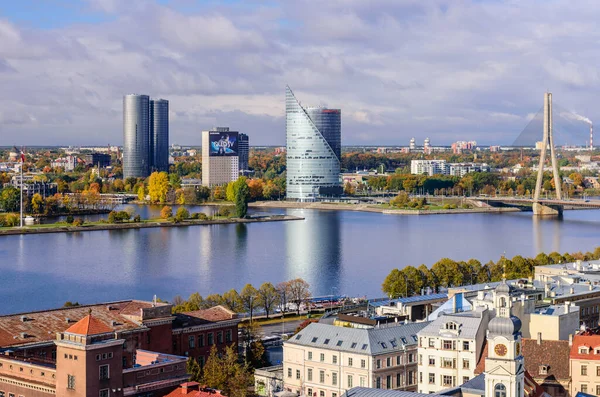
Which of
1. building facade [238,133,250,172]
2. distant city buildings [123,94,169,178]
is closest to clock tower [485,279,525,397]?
distant city buildings [123,94,169,178]

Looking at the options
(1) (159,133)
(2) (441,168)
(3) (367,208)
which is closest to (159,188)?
(3) (367,208)

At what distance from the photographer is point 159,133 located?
166 feet

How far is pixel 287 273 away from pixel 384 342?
7627 millimetres

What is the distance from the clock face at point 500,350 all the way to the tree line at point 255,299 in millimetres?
5361

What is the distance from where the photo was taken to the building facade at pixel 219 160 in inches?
1683

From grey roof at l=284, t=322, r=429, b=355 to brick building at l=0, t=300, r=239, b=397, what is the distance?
35.4 inches

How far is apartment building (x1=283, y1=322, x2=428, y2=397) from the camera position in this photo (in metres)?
8.16

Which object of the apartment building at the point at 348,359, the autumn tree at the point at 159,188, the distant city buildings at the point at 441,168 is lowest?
the apartment building at the point at 348,359

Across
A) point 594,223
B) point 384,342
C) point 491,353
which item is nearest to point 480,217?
point 594,223

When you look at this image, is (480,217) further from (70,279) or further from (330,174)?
(70,279)

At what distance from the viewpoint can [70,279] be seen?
15266 mm

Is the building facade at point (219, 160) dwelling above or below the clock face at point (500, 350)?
above

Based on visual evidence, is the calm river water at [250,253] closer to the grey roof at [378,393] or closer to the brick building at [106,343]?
the brick building at [106,343]

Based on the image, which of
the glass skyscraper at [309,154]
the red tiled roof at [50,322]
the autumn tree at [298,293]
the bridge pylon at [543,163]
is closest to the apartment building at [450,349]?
the red tiled roof at [50,322]
